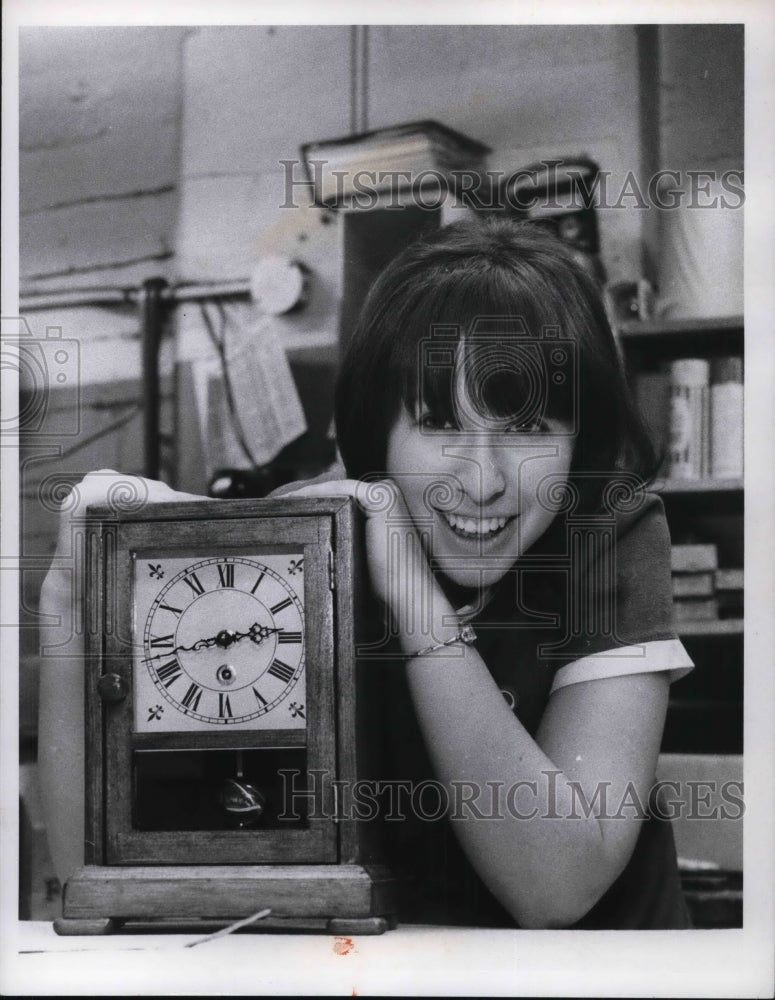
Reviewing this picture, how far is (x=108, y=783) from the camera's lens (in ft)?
5.92

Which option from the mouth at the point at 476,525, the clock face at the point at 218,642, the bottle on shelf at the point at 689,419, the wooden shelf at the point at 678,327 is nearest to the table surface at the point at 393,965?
the clock face at the point at 218,642

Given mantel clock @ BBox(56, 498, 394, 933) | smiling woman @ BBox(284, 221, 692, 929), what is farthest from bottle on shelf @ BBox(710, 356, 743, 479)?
mantel clock @ BBox(56, 498, 394, 933)

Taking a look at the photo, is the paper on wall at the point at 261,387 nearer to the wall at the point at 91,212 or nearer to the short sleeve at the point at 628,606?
the wall at the point at 91,212

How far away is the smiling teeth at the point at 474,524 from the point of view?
1926mm

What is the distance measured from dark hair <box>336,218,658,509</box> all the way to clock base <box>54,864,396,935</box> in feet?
1.84

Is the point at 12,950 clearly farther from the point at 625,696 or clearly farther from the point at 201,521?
the point at 625,696

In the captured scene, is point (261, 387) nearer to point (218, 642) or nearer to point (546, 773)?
point (218, 642)

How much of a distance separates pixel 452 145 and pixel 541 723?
2.79ft

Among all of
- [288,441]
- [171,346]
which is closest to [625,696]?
[288,441]
